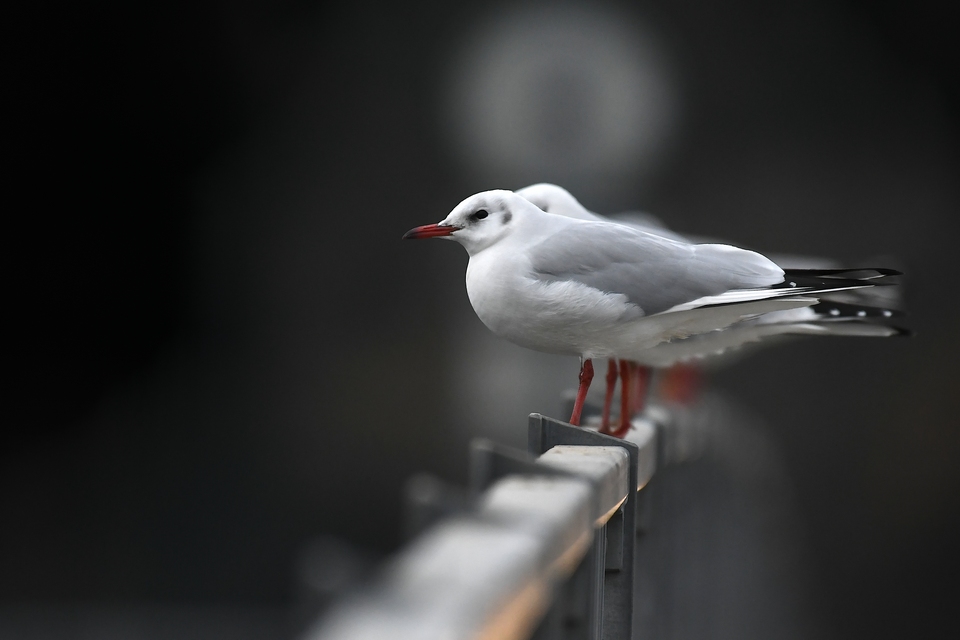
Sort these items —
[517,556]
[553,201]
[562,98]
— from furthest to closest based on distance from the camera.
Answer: [562,98] → [553,201] → [517,556]

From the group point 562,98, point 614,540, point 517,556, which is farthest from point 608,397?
point 562,98

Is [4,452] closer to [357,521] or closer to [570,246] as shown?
[357,521]

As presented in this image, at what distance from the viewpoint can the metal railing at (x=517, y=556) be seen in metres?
0.55

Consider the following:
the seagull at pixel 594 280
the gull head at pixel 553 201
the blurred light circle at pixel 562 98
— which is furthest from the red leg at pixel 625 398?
the blurred light circle at pixel 562 98

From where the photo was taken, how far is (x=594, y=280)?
1.51 m

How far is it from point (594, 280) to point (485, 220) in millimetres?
166

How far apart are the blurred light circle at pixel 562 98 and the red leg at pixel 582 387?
30.2ft

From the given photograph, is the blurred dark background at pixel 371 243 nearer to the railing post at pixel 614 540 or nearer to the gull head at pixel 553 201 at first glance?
the gull head at pixel 553 201

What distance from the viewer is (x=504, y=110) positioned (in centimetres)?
1138

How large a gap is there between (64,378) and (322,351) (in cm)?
256

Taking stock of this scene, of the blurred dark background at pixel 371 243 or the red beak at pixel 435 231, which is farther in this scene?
the blurred dark background at pixel 371 243

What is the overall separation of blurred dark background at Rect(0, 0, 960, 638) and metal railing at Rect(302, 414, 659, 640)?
6749 mm

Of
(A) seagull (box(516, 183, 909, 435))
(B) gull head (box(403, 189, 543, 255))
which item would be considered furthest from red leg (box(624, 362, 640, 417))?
(B) gull head (box(403, 189, 543, 255))

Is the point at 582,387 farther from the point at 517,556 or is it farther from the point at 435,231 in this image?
the point at 517,556
